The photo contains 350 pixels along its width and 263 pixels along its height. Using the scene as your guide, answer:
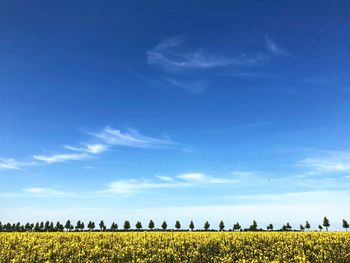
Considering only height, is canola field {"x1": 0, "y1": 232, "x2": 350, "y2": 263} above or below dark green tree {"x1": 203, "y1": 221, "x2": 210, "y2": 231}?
below

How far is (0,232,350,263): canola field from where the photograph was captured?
96.4 feet

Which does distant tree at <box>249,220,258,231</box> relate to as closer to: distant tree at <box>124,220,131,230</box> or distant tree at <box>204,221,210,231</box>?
distant tree at <box>204,221,210,231</box>

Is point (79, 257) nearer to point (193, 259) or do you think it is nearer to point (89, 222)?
point (193, 259)

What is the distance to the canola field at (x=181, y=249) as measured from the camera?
29.4 meters

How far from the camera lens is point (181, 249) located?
33.8m

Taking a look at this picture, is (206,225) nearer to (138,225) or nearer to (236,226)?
(236,226)

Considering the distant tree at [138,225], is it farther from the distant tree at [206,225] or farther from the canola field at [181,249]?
the canola field at [181,249]

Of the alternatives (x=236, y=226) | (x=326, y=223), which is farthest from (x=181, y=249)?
(x=326, y=223)

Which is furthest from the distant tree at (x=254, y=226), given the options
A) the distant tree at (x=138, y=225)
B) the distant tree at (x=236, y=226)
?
the distant tree at (x=138, y=225)

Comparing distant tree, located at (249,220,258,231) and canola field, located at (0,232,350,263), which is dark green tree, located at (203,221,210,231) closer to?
distant tree, located at (249,220,258,231)

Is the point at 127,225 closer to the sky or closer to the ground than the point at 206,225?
closer to the sky

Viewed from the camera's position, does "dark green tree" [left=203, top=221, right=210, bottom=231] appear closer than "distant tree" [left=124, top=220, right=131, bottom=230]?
Yes

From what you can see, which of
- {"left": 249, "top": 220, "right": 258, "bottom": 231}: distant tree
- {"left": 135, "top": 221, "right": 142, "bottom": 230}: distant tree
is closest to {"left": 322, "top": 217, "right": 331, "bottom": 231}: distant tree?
{"left": 249, "top": 220, "right": 258, "bottom": 231}: distant tree

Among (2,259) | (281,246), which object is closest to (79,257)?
(2,259)
